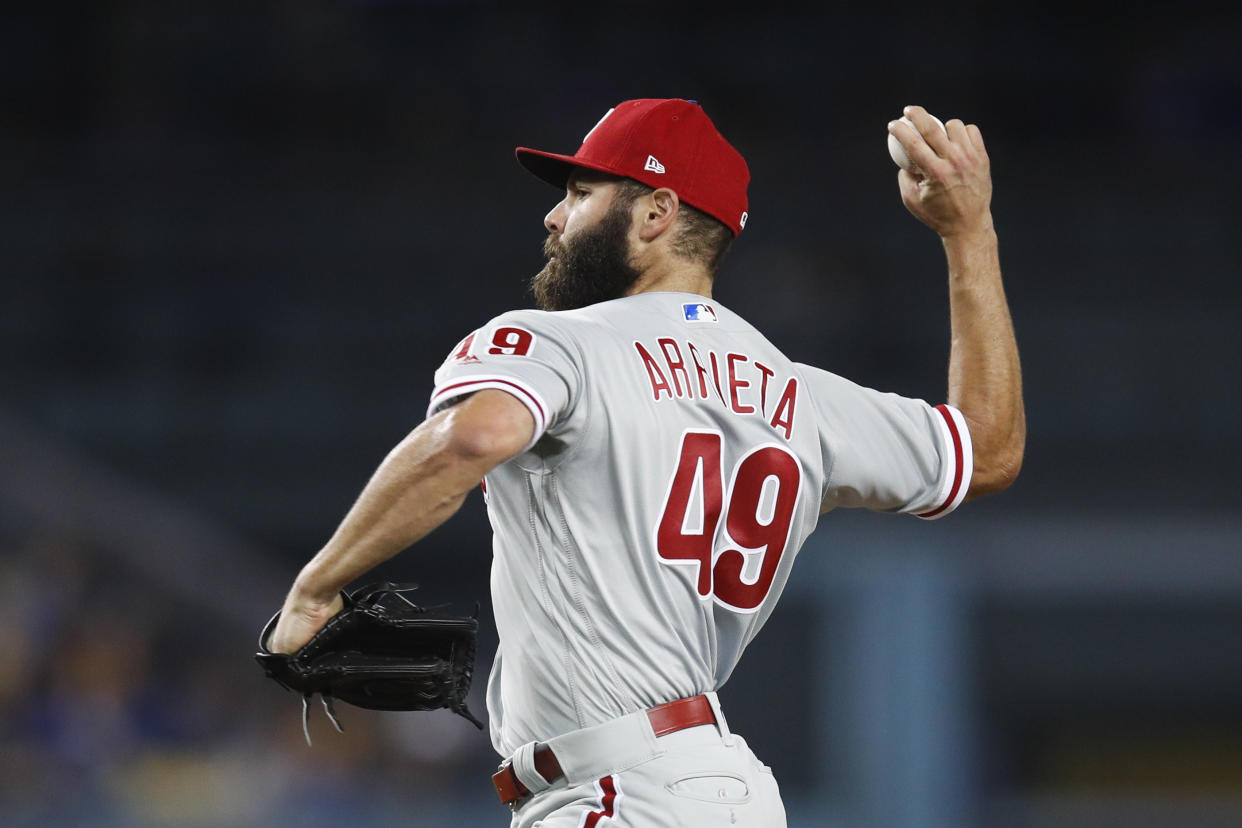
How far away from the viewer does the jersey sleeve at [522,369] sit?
6.03 ft

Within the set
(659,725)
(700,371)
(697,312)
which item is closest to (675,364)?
(700,371)

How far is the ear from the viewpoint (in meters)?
2.26

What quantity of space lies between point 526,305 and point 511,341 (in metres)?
7.59

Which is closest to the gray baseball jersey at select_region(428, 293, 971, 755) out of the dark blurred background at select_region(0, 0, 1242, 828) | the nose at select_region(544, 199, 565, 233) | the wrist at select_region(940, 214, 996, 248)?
the nose at select_region(544, 199, 565, 233)

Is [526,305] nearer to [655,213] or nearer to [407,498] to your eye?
[655,213]

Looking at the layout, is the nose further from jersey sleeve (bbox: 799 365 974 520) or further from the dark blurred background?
the dark blurred background

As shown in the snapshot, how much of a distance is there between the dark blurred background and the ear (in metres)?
4.84

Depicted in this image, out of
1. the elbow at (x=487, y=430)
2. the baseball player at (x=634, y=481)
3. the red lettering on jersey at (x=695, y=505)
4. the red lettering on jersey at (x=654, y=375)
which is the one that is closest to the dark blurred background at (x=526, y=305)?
the baseball player at (x=634, y=481)

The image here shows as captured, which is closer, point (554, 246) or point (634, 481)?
point (634, 481)

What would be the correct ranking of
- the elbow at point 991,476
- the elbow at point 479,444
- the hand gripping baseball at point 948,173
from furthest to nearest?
1. the hand gripping baseball at point 948,173
2. the elbow at point 991,476
3. the elbow at point 479,444

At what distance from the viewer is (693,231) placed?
2301 millimetres

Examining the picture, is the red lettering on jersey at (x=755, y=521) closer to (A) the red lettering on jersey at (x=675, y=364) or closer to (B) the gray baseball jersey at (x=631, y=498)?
(B) the gray baseball jersey at (x=631, y=498)

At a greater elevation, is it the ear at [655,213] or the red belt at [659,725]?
the ear at [655,213]

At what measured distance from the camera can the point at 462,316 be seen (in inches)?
388
